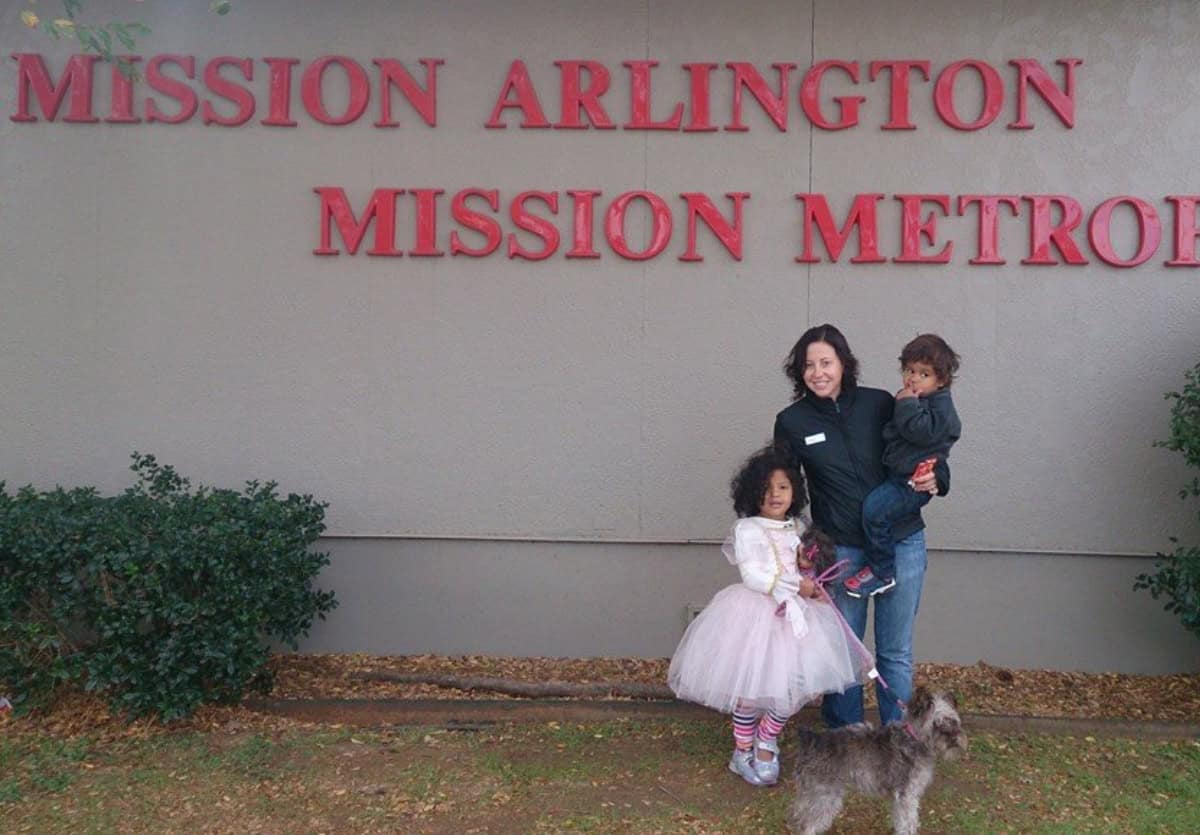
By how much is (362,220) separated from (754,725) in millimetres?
3299

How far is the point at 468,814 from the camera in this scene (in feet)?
13.6

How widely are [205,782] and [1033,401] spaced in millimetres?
4461

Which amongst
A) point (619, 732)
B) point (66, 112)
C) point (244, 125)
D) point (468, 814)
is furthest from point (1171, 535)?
point (66, 112)

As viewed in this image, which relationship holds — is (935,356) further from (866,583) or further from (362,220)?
(362,220)

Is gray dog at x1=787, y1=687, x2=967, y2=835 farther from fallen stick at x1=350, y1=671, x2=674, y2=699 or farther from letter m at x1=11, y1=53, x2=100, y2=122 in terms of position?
letter m at x1=11, y1=53, x2=100, y2=122

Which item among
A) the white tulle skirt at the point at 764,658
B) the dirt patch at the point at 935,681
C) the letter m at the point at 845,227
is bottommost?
the dirt patch at the point at 935,681

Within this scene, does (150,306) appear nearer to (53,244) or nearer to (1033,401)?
(53,244)

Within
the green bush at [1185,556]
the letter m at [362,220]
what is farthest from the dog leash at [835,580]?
the letter m at [362,220]

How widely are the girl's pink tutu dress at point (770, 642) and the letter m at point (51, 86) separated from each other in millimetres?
4212

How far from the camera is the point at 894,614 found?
4.37m

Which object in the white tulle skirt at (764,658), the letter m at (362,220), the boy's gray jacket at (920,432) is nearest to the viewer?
the boy's gray jacket at (920,432)

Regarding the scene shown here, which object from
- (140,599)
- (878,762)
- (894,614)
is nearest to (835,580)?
(894,614)

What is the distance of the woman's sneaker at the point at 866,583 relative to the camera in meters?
4.28

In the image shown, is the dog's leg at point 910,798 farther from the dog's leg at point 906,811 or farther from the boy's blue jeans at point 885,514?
the boy's blue jeans at point 885,514
